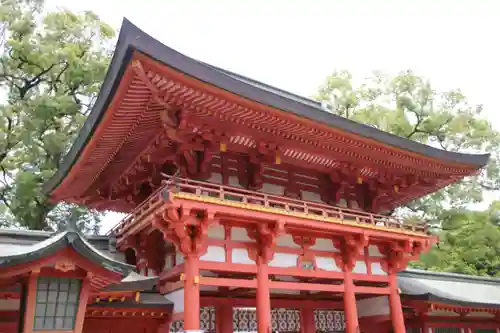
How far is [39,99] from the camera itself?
2242cm

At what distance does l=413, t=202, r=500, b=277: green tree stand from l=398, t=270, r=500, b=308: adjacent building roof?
3.99m

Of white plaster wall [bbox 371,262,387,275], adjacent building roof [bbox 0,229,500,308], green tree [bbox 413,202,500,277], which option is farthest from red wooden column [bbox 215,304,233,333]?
green tree [bbox 413,202,500,277]

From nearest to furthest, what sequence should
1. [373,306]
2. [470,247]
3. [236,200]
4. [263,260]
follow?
1. [263,260]
2. [236,200]
3. [373,306]
4. [470,247]

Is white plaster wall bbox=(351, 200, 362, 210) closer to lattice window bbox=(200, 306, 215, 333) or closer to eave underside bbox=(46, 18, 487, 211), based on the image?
eave underside bbox=(46, 18, 487, 211)

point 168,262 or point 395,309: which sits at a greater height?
point 168,262

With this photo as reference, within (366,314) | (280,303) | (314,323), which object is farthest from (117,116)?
(366,314)

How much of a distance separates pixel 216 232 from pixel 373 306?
6962mm

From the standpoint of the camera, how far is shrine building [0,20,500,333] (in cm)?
874

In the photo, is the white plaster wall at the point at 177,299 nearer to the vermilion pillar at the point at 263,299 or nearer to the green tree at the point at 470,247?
the vermilion pillar at the point at 263,299

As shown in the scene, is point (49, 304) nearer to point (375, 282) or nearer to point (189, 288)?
point (189, 288)

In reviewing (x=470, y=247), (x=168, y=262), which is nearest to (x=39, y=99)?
(x=168, y=262)

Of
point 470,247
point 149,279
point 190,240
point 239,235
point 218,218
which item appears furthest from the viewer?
point 470,247

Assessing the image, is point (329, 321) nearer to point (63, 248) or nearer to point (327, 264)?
point (327, 264)

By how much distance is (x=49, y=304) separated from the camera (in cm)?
805
